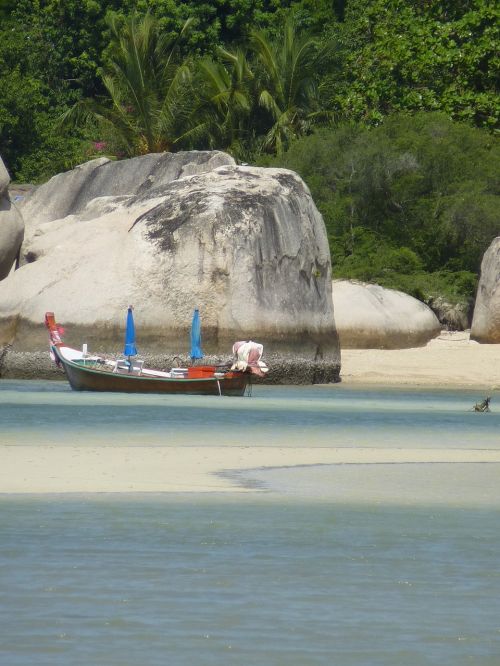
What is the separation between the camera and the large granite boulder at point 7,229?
31.5 m

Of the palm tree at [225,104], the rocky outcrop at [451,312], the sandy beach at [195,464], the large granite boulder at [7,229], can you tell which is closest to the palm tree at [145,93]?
the palm tree at [225,104]

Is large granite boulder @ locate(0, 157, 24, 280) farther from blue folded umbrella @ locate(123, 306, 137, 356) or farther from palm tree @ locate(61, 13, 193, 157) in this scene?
palm tree @ locate(61, 13, 193, 157)

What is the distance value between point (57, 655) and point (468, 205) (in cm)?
2958

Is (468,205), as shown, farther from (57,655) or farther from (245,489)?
(57,655)

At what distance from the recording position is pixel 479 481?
1265 centimetres

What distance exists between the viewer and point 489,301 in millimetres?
32875

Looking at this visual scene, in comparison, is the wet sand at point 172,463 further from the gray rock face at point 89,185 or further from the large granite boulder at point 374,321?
the gray rock face at point 89,185

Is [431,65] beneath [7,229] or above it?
above

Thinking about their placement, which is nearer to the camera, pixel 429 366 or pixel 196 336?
pixel 196 336

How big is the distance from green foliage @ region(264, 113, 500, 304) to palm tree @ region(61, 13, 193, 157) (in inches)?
292

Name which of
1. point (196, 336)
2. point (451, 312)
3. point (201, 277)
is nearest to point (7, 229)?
point (201, 277)

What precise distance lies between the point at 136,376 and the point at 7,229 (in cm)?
877

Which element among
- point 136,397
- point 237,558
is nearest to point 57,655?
point 237,558

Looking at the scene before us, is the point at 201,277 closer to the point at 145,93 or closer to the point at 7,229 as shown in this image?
the point at 7,229
